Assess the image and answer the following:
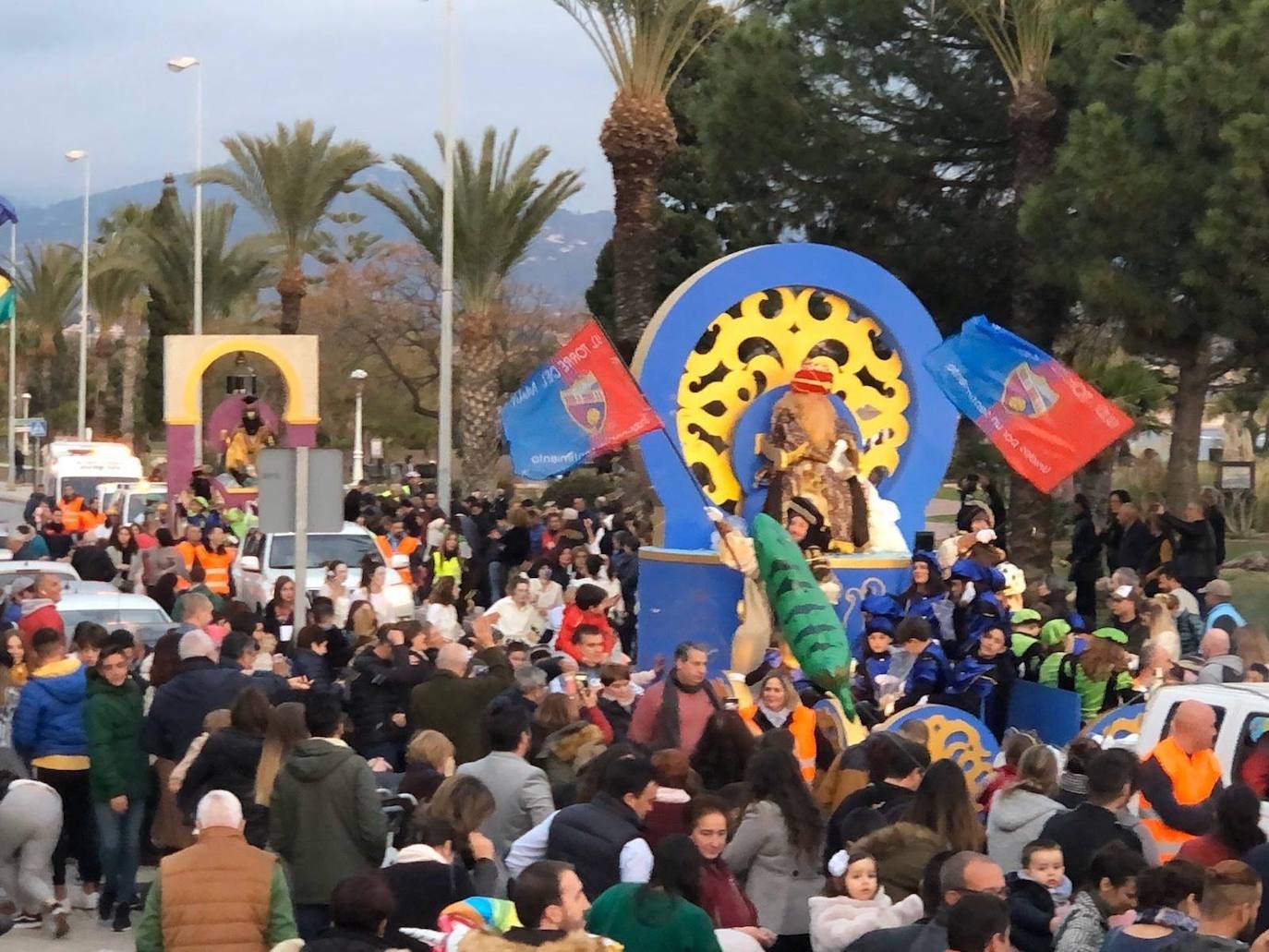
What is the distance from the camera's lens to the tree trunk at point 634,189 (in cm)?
2891

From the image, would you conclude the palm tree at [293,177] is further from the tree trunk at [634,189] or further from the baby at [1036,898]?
the baby at [1036,898]

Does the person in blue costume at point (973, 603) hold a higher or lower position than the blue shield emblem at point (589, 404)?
lower

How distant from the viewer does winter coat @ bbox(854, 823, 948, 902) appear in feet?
22.7

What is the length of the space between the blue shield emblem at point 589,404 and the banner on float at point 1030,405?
295 cm

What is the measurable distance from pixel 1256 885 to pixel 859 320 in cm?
1228

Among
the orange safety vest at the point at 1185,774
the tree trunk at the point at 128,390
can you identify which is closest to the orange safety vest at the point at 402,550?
the orange safety vest at the point at 1185,774

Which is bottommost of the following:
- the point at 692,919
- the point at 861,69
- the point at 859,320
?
the point at 692,919

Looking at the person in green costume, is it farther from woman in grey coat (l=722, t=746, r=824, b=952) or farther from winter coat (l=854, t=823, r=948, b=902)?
winter coat (l=854, t=823, r=948, b=902)

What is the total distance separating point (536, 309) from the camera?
204ft

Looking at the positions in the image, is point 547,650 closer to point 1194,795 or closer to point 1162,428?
point 1194,795

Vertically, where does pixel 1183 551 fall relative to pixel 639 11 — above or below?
below

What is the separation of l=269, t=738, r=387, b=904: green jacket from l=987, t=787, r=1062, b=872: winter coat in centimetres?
233

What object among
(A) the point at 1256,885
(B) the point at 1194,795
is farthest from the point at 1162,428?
(A) the point at 1256,885

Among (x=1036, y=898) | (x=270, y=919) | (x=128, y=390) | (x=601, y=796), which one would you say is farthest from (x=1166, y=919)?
(x=128, y=390)
